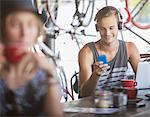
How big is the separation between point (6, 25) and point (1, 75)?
0.36ft

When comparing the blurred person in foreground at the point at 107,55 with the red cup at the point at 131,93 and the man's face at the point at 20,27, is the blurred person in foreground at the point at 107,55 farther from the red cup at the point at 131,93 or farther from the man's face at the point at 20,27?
the man's face at the point at 20,27

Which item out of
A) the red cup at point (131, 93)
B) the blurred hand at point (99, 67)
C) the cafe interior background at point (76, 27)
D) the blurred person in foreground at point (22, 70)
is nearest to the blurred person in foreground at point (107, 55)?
the blurred hand at point (99, 67)

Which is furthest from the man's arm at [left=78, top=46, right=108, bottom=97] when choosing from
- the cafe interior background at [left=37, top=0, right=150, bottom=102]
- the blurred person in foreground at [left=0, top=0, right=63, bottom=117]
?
the blurred person in foreground at [left=0, top=0, right=63, bottom=117]

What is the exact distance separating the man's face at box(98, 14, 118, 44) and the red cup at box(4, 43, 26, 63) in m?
1.82

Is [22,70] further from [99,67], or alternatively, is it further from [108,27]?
[108,27]

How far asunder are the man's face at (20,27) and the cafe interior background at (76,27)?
2898 millimetres

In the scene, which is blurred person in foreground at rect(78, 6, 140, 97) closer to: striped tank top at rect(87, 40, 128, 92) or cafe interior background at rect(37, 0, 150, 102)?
striped tank top at rect(87, 40, 128, 92)

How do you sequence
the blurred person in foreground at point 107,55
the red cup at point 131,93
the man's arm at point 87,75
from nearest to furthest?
the red cup at point 131,93 → the man's arm at point 87,75 → the blurred person in foreground at point 107,55

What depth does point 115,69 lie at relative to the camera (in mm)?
2680

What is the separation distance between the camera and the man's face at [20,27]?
2.62 feet

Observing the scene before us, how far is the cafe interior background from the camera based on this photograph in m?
3.76

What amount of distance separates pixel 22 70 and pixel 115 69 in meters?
1.90

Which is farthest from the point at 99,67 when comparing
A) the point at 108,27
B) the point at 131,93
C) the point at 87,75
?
the point at 108,27

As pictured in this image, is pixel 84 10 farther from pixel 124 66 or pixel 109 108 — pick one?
pixel 109 108
